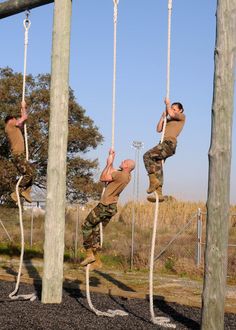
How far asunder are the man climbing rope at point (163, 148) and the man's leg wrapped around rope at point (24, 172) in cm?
201

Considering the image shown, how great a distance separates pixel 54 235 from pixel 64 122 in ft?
4.55

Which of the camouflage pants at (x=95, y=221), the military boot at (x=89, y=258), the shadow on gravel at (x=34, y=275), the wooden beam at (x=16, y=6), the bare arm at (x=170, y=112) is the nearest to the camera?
the bare arm at (x=170, y=112)

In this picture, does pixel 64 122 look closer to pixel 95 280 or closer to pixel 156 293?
pixel 156 293

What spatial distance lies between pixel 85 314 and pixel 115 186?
142 centimetres

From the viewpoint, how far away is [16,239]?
20.8 meters

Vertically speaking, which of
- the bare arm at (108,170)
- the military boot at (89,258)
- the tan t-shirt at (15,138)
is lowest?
the military boot at (89,258)

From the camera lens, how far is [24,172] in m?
7.94

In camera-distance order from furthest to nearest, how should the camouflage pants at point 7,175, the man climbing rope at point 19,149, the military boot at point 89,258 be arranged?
the camouflage pants at point 7,175 → the man climbing rope at point 19,149 → the military boot at point 89,258

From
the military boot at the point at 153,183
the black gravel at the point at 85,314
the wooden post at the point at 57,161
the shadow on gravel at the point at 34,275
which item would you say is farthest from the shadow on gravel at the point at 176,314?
the shadow on gravel at the point at 34,275

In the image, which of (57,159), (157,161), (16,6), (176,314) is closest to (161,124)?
(157,161)

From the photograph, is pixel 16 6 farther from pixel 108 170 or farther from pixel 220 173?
pixel 220 173

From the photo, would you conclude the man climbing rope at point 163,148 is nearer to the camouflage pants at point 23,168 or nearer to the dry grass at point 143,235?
the camouflage pants at point 23,168

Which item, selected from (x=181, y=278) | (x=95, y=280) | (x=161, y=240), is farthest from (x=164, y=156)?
(x=161, y=240)

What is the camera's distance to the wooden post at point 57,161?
755cm
